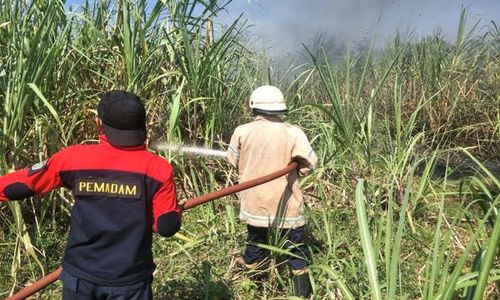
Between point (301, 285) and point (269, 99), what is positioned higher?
point (269, 99)

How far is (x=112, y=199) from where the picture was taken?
5.73 feet

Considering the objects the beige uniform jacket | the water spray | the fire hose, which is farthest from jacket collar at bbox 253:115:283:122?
the water spray

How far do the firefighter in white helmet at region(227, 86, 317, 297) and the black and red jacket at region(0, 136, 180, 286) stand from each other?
→ 1154mm

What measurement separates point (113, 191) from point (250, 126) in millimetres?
1340

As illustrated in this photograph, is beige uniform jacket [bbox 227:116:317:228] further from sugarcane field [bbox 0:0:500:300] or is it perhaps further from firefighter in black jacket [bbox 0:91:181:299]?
firefighter in black jacket [bbox 0:91:181:299]

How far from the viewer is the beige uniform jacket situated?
2869 mm

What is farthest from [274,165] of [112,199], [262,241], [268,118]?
[112,199]

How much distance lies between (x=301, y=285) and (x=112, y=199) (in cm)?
144

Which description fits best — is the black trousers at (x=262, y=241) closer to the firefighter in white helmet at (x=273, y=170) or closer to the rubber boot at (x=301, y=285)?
the firefighter in white helmet at (x=273, y=170)

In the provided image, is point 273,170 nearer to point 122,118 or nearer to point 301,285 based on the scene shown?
point 301,285

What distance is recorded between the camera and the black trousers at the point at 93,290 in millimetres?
1782

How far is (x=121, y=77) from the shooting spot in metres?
3.40

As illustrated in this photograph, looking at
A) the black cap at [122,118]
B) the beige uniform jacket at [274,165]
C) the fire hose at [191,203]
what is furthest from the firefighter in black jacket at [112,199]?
the beige uniform jacket at [274,165]

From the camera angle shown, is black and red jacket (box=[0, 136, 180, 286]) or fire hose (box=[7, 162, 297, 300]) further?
black and red jacket (box=[0, 136, 180, 286])
